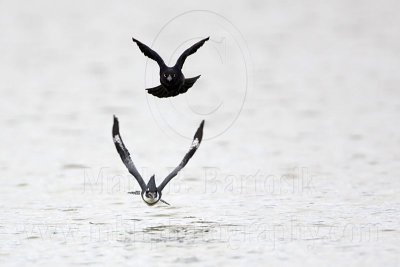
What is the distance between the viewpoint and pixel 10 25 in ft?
241

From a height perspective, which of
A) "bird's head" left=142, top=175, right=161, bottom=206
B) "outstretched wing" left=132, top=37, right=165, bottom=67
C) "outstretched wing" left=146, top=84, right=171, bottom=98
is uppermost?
"outstretched wing" left=132, top=37, right=165, bottom=67

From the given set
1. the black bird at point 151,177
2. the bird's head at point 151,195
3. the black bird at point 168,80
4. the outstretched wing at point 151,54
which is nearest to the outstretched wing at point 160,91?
the black bird at point 168,80

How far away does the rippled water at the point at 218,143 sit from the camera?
2753 centimetres

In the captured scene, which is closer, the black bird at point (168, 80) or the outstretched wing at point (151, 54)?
the black bird at point (168, 80)

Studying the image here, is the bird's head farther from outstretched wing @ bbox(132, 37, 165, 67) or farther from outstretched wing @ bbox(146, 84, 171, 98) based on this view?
outstretched wing @ bbox(132, 37, 165, 67)

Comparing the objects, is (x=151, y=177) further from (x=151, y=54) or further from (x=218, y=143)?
(x=218, y=143)

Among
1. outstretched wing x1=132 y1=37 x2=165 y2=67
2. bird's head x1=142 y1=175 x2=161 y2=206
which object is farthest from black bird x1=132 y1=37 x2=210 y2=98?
bird's head x1=142 y1=175 x2=161 y2=206

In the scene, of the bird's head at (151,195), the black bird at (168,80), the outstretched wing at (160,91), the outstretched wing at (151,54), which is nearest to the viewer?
the black bird at (168,80)

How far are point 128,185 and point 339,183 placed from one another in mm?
6594

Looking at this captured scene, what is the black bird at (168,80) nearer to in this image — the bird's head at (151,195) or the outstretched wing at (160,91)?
the outstretched wing at (160,91)

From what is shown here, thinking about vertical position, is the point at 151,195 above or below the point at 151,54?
below

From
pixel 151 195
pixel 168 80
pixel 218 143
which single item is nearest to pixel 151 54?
pixel 168 80

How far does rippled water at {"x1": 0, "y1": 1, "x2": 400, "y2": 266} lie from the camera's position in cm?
2753

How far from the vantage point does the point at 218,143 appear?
139 ft
